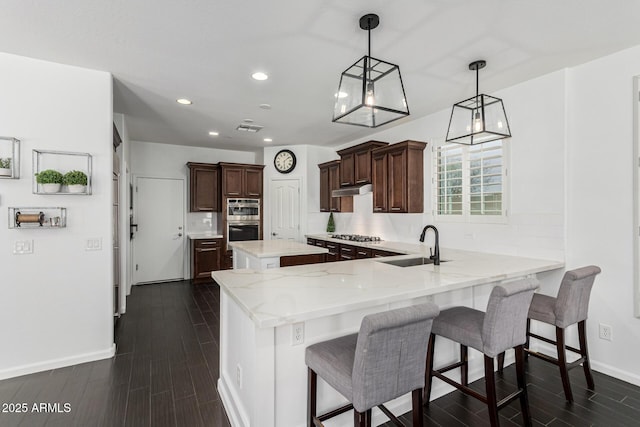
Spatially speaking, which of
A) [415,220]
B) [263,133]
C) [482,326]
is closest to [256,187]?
[263,133]

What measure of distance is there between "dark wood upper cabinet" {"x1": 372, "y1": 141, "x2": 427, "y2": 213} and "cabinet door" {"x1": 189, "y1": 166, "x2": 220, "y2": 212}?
11.2 ft

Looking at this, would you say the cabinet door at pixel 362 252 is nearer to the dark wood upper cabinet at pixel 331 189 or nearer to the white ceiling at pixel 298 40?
the dark wood upper cabinet at pixel 331 189

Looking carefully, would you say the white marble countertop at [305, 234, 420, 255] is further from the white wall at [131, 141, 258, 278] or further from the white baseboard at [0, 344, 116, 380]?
the white baseboard at [0, 344, 116, 380]

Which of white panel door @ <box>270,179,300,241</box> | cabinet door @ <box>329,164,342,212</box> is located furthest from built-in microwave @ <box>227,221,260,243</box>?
cabinet door @ <box>329,164,342,212</box>

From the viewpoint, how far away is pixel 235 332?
2.09 m

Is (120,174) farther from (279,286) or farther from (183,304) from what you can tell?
(279,286)

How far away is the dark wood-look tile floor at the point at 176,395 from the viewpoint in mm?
2100

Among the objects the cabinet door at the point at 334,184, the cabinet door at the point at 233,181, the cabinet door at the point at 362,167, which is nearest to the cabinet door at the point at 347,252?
the cabinet door at the point at 362,167

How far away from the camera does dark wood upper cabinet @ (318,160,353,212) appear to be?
5.84 m

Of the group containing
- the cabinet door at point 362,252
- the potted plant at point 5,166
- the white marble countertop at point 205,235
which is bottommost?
the cabinet door at point 362,252

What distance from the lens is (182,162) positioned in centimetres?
633

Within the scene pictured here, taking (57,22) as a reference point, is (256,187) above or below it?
below

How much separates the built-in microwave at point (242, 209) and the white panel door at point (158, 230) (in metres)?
0.99

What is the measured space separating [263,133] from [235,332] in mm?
3898
